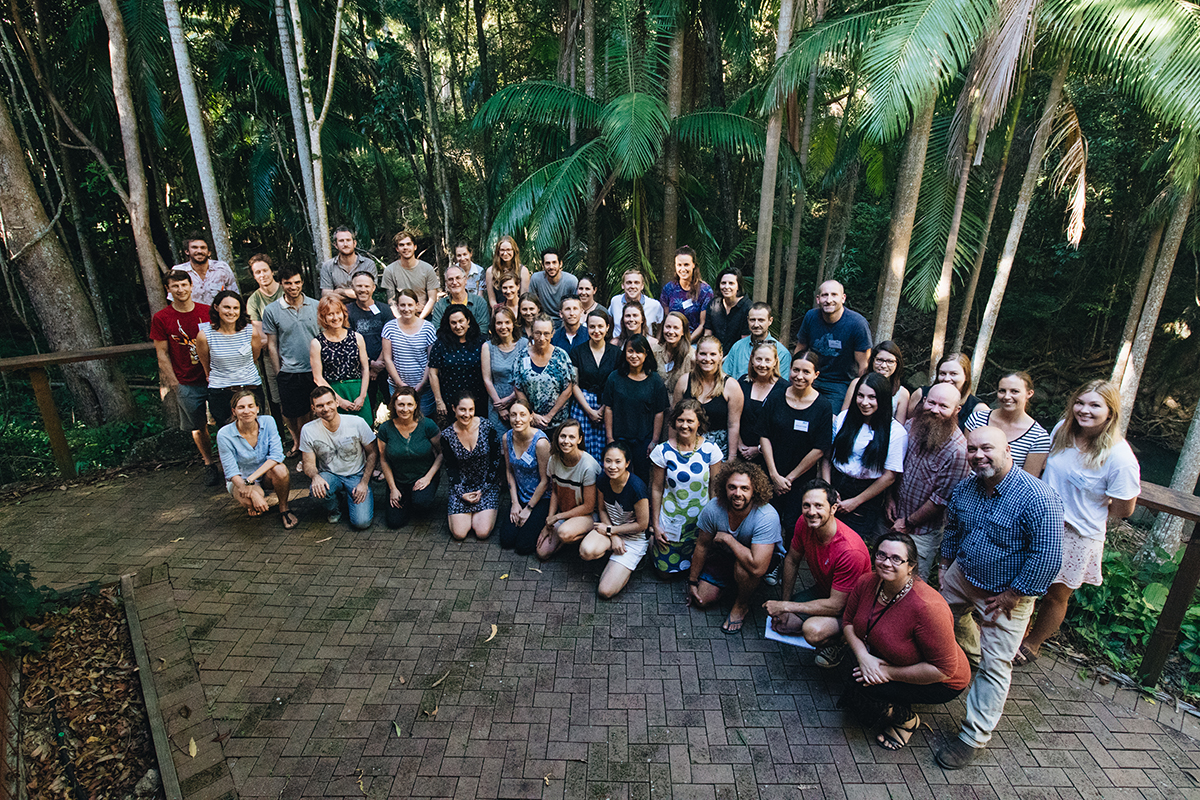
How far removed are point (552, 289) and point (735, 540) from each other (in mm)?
3620

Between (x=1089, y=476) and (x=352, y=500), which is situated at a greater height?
(x=1089, y=476)

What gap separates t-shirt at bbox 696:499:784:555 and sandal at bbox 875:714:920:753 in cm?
121

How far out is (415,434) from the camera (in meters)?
5.43

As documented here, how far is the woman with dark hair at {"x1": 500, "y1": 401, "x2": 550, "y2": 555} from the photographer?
16.4 ft

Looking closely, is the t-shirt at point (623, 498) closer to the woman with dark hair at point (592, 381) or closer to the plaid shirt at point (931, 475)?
the woman with dark hair at point (592, 381)

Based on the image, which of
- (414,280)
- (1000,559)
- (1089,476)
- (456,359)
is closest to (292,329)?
(414,280)

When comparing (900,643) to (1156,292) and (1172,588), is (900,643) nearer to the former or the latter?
(1172,588)

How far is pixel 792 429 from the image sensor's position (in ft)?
14.8

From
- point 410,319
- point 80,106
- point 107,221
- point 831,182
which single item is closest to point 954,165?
point 831,182

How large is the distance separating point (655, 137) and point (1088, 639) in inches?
264

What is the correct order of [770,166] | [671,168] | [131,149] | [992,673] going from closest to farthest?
[992,673]
[131,149]
[770,166]
[671,168]

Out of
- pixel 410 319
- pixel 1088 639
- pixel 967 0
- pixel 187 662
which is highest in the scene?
pixel 967 0

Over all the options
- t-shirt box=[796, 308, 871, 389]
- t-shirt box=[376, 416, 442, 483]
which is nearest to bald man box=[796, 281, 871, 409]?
t-shirt box=[796, 308, 871, 389]

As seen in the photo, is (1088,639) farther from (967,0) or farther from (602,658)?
(967,0)
